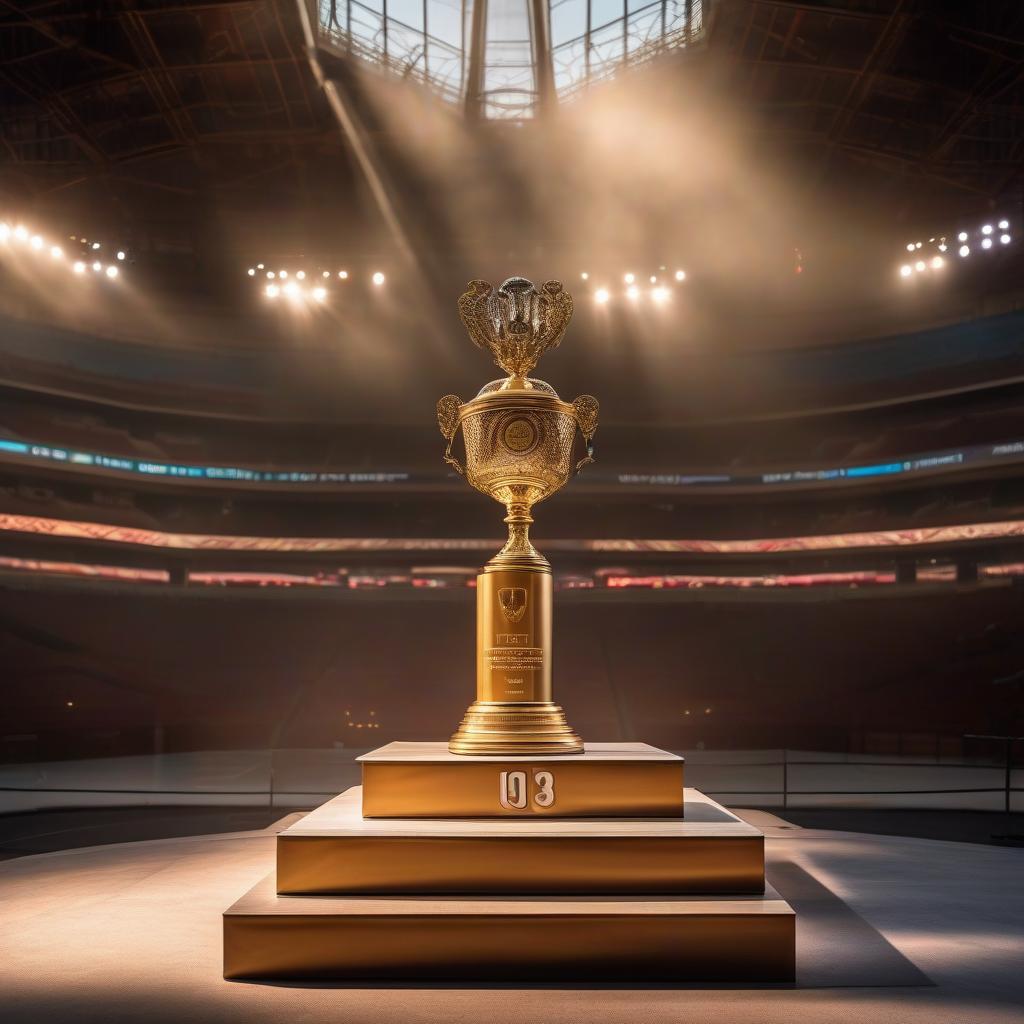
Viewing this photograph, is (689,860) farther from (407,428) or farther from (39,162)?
(407,428)

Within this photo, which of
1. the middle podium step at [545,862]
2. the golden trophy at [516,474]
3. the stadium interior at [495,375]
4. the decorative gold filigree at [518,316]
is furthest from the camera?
the stadium interior at [495,375]

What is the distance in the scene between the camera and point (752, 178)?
17062 millimetres

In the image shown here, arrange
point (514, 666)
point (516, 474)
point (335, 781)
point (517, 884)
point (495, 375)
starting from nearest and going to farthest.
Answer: point (517, 884) < point (514, 666) < point (516, 474) < point (335, 781) < point (495, 375)

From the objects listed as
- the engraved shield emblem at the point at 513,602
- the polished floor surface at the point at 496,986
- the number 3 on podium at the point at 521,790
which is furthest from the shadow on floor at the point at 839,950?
the engraved shield emblem at the point at 513,602

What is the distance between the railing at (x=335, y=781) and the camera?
941 cm

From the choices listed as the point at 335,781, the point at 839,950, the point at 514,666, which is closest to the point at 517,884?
the point at 514,666

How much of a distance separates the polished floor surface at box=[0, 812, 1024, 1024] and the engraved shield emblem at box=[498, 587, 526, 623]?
189 centimetres

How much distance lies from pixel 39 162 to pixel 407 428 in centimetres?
959

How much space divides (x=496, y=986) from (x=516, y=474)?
2552mm

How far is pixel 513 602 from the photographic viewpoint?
196 inches

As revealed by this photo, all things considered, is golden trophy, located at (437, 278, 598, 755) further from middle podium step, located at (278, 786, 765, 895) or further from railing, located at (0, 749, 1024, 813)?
railing, located at (0, 749, 1024, 813)

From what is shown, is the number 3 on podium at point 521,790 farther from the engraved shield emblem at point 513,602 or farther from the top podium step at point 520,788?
the engraved shield emblem at point 513,602

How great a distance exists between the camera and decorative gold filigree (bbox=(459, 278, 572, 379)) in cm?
511

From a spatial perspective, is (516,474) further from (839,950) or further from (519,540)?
(839,950)
